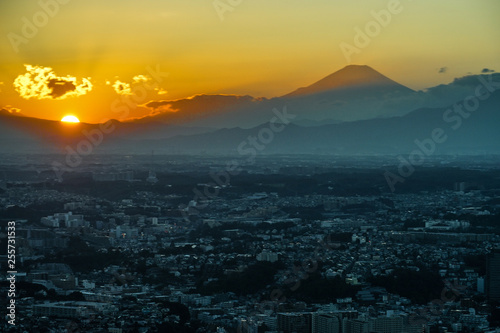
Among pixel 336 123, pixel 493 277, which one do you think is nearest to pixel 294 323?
pixel 493 277

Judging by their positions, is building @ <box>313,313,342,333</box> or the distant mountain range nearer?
building @ <box>313,313,342,333</box>

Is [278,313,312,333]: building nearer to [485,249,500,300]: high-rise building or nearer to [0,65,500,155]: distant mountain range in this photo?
[485,249,500,300]: high-rise building

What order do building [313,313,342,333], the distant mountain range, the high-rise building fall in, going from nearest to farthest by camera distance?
building [313,313,342,333] < the high-rise building < the distant mountain range

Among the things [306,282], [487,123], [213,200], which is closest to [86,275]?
[306,282]


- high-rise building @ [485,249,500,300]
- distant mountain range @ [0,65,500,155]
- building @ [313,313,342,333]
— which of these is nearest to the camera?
building @ [313,313,342,333]

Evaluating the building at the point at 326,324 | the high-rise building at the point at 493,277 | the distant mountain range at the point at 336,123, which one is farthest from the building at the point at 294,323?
the distant mountain range at the point at 336,123

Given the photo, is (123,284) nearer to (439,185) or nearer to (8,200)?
(8,200)

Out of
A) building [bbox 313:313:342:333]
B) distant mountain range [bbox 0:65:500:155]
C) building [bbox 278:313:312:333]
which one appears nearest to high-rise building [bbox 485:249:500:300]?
building [bbox 313:313:342:333]
